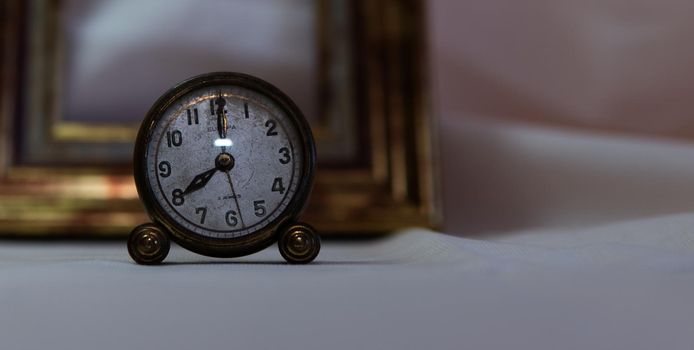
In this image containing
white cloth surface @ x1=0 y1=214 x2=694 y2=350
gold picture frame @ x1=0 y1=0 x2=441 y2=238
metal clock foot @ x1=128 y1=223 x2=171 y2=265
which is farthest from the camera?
gold picture frame @ x1=0 y1=0 x2=441 y2=238

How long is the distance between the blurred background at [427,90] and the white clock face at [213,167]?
66cm

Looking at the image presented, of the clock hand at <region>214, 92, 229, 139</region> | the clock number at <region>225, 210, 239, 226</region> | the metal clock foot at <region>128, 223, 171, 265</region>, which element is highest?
the clock hand at <region>214, 92, 229, 139</region>

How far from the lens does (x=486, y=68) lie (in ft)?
6.26

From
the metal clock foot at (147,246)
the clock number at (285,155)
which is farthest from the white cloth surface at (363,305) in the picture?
the clock number at (285,155)

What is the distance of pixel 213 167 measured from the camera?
38.1 inches

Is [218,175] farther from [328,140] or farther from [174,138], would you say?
[328,140]

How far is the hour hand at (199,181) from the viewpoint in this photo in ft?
3.17

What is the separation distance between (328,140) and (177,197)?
725mm

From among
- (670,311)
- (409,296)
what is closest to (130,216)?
(409,296)

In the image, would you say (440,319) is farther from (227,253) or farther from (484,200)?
(484,200)

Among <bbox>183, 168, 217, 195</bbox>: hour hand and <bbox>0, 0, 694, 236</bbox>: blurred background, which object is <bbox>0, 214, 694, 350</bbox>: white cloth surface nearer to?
<bbox>183, 168, 217, 195</bbox>: hour hand

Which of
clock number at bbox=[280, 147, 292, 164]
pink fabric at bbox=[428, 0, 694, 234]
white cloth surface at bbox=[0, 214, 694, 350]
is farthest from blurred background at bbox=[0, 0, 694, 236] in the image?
white cloth surface at bbox=[0, 214, 694, 350]

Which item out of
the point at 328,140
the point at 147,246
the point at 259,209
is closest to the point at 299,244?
the point at 259,209

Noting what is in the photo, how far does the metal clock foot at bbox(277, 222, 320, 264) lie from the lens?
0.96 m
